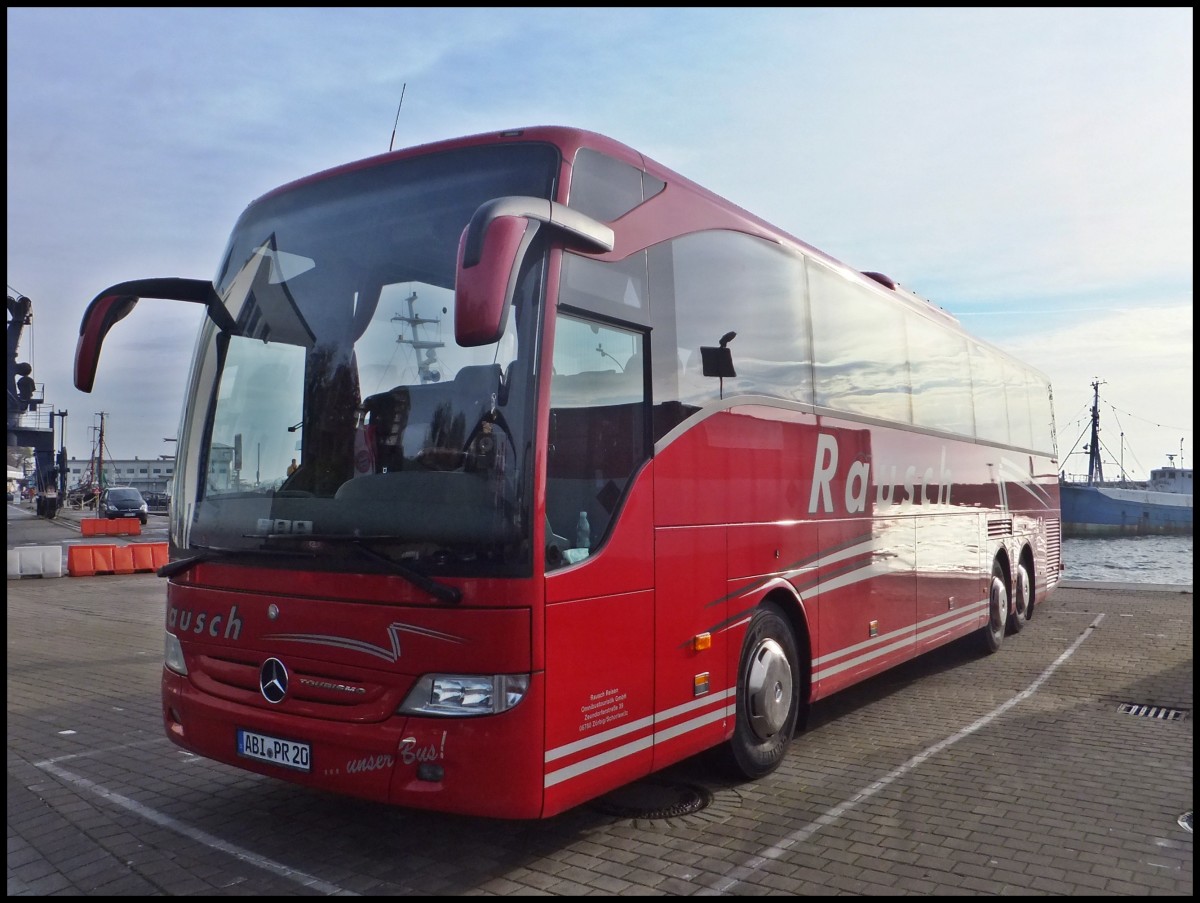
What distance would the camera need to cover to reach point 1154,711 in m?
8.52

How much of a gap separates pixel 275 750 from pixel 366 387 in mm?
1776

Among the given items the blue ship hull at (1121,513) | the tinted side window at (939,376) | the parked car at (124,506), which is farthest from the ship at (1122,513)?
the tinted side window at (939,376)

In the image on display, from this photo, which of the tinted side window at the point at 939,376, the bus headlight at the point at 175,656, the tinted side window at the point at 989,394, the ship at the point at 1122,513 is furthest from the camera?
the ship at the point at 1122,513

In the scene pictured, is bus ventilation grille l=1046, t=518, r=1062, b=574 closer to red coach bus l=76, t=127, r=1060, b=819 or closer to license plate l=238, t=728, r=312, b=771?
red coach bus l=76, t=127, r=1060, b=819

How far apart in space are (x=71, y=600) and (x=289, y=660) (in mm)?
14920

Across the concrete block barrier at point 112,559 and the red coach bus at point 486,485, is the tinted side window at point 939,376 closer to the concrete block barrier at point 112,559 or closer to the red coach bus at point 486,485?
the red coach bus at point 486,485

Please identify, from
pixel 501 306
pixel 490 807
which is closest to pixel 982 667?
pixel 490 807

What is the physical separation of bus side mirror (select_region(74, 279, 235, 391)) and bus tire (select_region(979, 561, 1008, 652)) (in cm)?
894

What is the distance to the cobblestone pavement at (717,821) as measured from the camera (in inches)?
184

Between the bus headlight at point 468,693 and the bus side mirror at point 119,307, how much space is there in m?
2.39

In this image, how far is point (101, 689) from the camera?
9.41 m

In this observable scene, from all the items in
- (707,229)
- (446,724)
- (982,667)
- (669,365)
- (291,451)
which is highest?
(707,229)

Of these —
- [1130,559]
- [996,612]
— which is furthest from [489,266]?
[1130,559]

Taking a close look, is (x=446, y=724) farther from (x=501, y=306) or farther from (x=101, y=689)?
(x=101, y=689)
